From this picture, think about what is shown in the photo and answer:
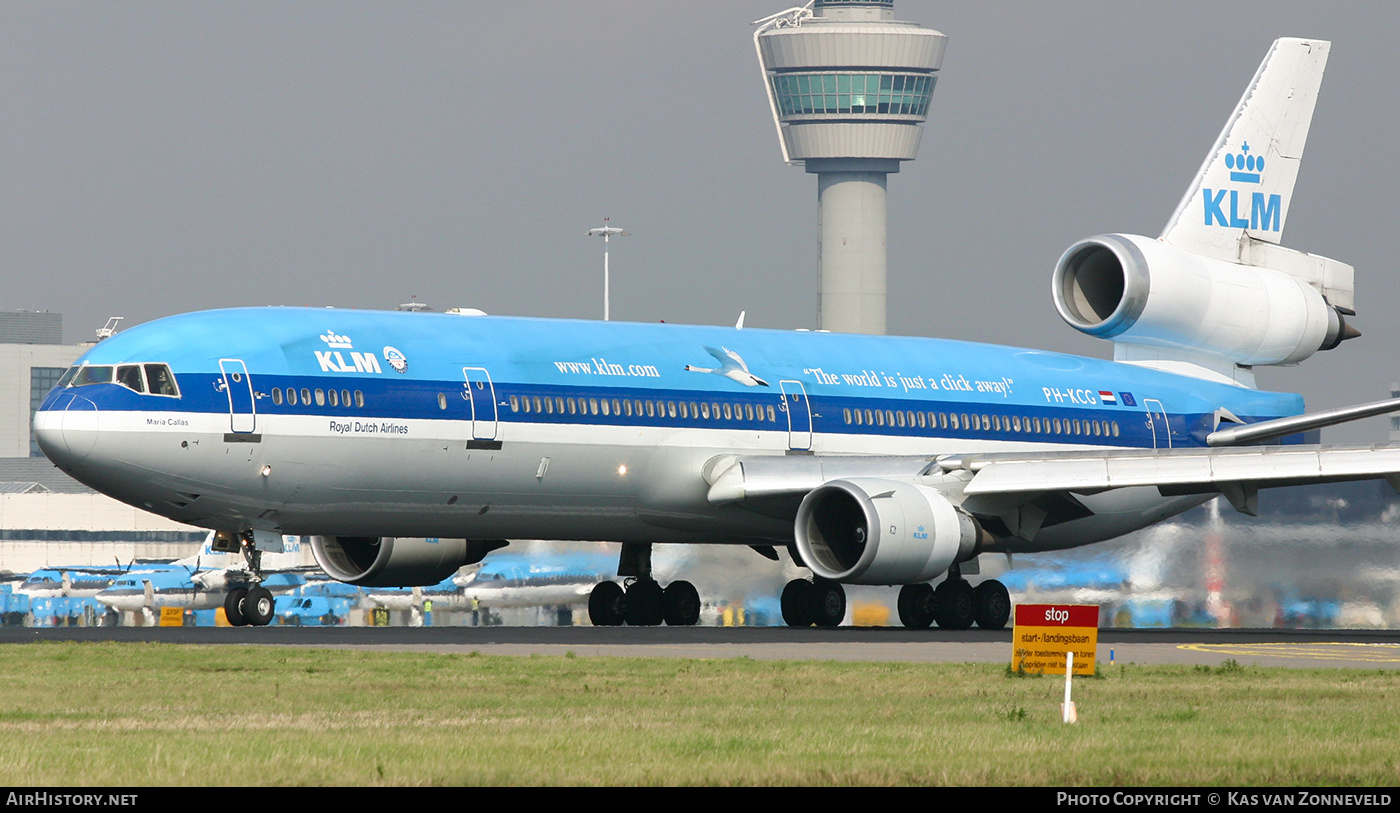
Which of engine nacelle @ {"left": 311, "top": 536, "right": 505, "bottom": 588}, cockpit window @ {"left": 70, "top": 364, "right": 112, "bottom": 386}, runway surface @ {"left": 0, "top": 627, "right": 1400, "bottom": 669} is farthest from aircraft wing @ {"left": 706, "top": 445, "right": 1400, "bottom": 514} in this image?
cockpit window @ {"left": 70, "top": 364, "right": 112, "bottom": 386}

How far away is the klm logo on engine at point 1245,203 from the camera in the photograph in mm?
34750

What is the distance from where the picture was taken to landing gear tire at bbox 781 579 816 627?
30.5 metres

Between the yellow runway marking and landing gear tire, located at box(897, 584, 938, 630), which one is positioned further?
landing gear tire, located at box(897, 584, 938, 630)

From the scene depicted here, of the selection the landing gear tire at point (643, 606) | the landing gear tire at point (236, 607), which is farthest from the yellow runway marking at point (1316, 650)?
the landing gear tire at point (236, 607)

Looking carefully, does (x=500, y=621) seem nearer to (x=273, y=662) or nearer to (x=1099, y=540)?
(x=1099, y=540)

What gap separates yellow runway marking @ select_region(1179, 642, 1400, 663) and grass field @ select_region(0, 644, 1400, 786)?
3597 millimetres

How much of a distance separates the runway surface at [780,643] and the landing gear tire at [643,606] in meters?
3.82

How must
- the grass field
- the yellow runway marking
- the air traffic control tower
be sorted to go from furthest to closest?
the air traffic control tower → the yellow runway marking → the grass field

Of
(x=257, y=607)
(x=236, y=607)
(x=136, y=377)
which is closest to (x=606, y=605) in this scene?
(x=257, y=607)

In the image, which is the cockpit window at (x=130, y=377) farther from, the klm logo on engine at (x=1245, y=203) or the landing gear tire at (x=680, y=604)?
the klm logo on engine at (x=1245, y=203)

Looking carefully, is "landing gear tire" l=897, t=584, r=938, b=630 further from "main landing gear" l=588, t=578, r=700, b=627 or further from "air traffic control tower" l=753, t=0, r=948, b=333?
"air traffic control tower" l=753, t=0, r=948, b=333

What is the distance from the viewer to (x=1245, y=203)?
35.3 m

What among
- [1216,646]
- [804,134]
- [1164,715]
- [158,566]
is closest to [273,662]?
[1164,715]

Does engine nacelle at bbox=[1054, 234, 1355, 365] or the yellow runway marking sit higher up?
engine nacelle at bbox=[1054, 234, 1355, 365]
